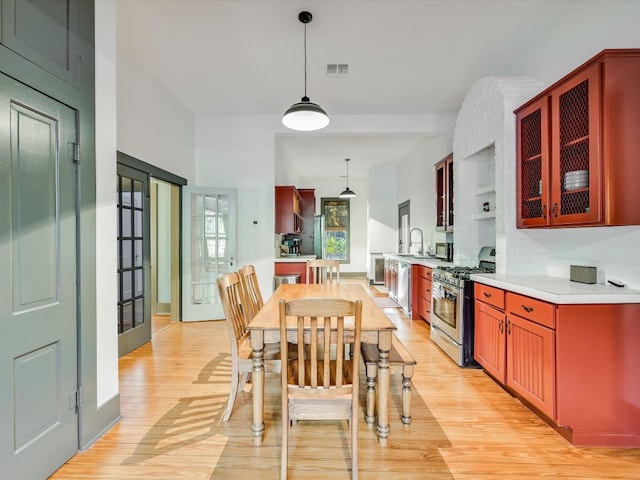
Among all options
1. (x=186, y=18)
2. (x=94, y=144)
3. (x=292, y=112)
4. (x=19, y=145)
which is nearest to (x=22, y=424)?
(x=19, y=145)

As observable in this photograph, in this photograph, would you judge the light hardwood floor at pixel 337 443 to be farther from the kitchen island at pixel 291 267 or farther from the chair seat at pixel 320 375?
the kitchen island at pixel 291 267

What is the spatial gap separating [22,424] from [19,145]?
137 centimetres

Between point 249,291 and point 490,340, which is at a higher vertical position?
point 249,291

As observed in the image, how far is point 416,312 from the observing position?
5203 mm

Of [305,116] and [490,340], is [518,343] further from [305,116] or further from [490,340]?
[305,116]

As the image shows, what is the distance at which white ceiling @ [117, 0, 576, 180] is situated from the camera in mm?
2838

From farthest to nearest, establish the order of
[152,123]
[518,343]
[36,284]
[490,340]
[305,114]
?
1. [152,123]
2. [490,340]
3. [305,114]
4. [518,343]
5. [36,284]

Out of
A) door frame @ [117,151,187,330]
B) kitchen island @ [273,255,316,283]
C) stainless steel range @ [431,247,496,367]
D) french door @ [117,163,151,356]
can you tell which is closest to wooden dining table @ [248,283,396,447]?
stainless steel range @ [431,247,496,367]

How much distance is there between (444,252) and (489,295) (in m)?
2.54

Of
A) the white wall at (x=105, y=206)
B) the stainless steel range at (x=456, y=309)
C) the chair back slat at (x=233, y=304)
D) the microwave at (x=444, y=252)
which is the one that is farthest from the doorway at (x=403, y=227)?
the white wall at (x=105, y=206)

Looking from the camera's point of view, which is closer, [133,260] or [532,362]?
[532,362]

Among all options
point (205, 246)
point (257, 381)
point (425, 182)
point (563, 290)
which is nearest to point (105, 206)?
point (257, 381)

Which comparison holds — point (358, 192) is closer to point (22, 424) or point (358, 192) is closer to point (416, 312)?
point (416, 312)

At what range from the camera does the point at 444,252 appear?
5.36 m
